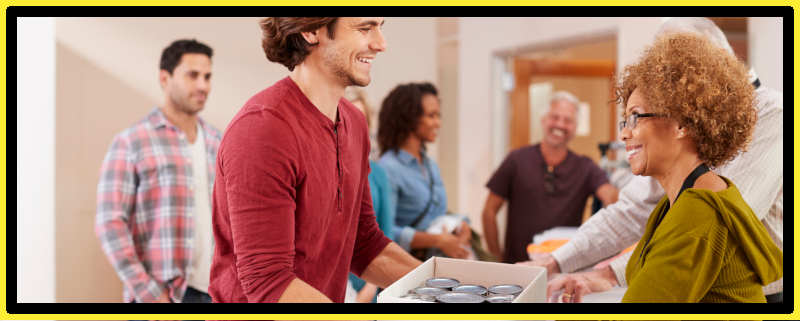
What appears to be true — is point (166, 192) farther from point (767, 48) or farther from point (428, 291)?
point (767, 48)

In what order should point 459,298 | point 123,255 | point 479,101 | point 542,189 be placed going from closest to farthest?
point 459,298 < point 123,255 < point 542,189 < point 479,101

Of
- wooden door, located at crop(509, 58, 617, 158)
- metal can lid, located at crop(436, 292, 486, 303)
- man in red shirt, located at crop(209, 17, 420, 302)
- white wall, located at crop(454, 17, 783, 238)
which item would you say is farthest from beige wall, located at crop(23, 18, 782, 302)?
wooden door, located at crop(509, 58, 617, 158)

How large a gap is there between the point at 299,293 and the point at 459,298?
253mm

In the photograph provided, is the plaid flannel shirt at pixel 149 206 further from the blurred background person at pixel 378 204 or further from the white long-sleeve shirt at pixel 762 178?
the white long-sleeve shirt at pixel 762 178

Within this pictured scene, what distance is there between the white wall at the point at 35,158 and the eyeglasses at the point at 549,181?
6.24ft

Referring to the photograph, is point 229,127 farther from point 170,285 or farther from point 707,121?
point 170,285

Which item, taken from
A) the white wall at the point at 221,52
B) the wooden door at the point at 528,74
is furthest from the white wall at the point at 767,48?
the wooden door at the point at 528,74

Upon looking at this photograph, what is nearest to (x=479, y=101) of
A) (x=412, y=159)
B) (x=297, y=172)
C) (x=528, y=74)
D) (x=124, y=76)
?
(x=528, y=74)

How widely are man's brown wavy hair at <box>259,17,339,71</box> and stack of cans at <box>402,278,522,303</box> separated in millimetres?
412

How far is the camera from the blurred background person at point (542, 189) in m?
2.74

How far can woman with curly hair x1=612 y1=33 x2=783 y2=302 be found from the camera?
93cm

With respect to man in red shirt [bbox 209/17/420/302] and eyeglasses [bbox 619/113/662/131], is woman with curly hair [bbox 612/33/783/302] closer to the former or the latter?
eyeglasses [bbox 619/113/662/131]

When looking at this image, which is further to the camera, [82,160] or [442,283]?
[82,160]

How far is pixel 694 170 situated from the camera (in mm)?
1003
